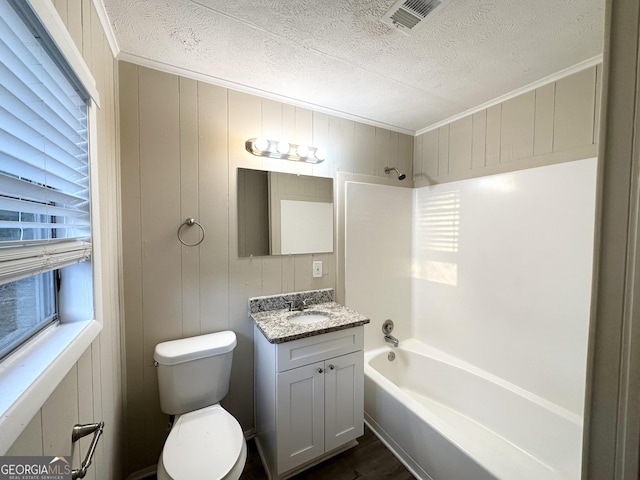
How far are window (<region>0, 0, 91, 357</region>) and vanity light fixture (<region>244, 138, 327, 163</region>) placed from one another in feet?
2.86

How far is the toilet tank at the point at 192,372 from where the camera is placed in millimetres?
1341

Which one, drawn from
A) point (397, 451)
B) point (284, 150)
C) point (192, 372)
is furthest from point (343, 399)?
A: point (284, 150)

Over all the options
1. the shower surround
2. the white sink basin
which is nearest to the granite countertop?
the white sink basin

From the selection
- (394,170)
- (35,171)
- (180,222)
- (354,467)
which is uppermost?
(394,170)

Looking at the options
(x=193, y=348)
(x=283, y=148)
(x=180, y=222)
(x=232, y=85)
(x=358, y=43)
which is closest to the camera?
(x=358, y=43)

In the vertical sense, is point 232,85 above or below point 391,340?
above

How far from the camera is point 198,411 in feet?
4.49

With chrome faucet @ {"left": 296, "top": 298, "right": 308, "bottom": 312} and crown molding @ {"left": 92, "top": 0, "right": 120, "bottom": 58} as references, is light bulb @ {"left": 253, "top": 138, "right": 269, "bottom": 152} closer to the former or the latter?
crown molding @ {"left": 92, "top": 0, "right": 120, "bottom": 58}

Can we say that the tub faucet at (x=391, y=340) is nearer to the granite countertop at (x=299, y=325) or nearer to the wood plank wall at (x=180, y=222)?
the granite countertop at (x=299, y=325)

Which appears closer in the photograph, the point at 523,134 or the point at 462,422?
the point at 523,134

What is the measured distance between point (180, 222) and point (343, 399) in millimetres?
1470

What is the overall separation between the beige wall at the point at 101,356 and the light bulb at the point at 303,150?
104cm

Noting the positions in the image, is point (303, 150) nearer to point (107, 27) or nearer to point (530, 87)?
point (107, 27)

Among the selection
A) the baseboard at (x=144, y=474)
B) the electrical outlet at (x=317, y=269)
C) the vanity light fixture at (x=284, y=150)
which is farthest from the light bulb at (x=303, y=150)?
the baseboard at (x=144, y=474)
